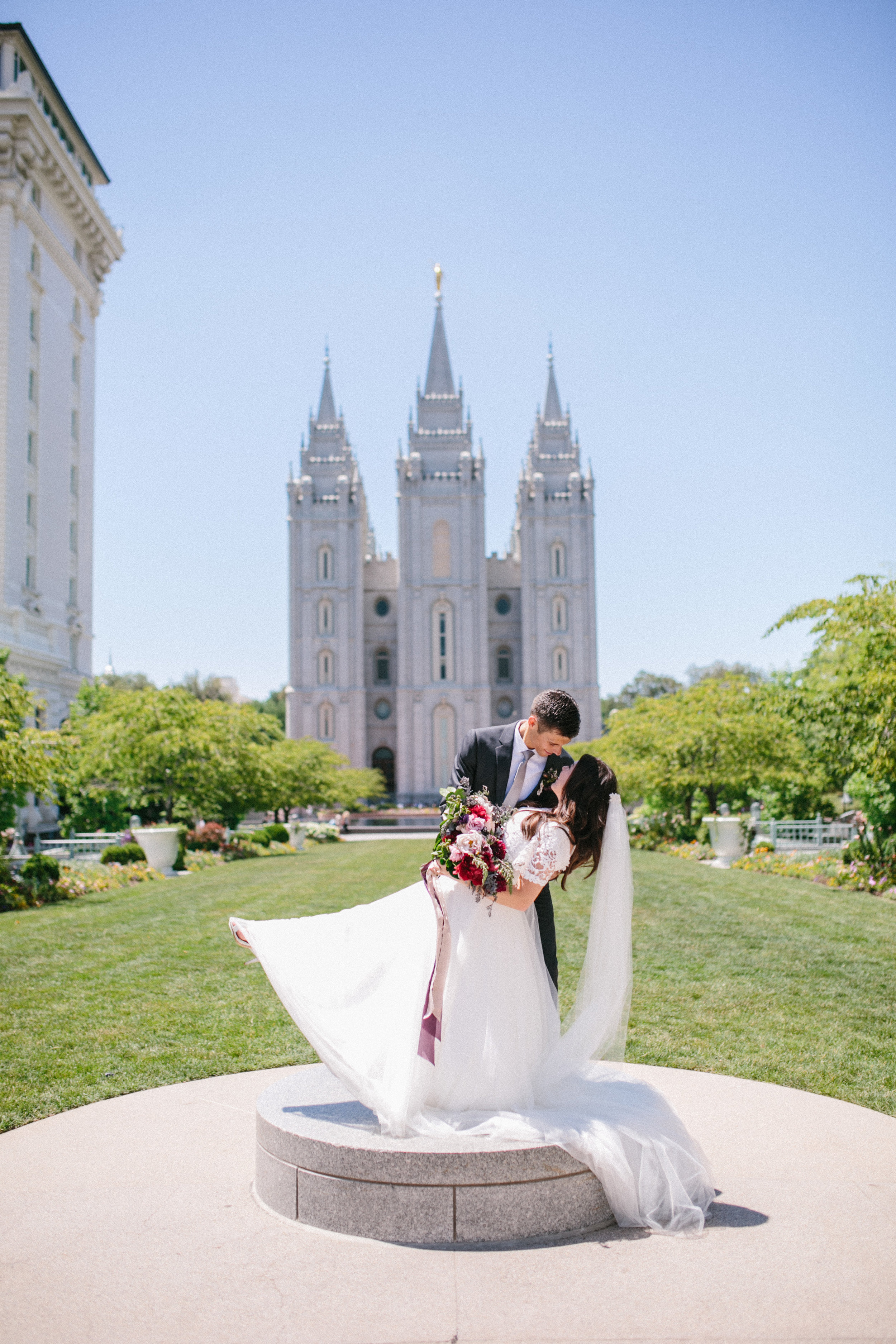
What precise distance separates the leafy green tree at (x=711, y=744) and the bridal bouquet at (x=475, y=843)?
48.9 ft

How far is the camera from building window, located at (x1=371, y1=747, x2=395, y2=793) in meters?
59.6

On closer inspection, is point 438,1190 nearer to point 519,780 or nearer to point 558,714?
point 519,780

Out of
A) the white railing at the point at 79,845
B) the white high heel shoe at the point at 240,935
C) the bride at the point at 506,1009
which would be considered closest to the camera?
the bride at the point at 506,1009

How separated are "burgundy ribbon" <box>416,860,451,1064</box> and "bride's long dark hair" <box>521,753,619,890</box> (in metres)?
0.44

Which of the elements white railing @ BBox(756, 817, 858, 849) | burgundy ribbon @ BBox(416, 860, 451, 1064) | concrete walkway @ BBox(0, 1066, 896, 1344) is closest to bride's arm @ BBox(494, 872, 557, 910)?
burgundy ribbon @ BBox(416, 860, 451, 1064)

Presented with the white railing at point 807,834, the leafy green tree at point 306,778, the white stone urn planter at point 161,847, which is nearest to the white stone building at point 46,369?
the leafy green tree at point 306,778

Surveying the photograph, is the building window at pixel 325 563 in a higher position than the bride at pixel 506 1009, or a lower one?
higher

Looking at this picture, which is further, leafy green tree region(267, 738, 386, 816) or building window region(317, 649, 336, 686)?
building window region(317, 649, 336, 686)

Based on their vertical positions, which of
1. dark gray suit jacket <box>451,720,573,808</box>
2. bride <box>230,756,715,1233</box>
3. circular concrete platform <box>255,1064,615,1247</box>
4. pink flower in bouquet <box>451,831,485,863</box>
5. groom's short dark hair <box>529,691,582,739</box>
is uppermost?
groom's short dark hair <box>529,691,582,739</box>

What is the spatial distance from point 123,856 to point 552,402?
4820 cm

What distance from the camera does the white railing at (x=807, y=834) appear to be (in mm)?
20656

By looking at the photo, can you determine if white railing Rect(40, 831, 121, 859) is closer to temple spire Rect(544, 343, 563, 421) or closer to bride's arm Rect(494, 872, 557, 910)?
bride's arm Rect(494, 872, 557, 910)

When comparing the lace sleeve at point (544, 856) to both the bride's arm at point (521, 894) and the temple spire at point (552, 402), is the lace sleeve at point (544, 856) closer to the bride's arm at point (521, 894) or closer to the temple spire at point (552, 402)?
the bride's arm at point (521, 894)

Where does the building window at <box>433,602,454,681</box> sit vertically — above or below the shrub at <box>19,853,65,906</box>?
above
